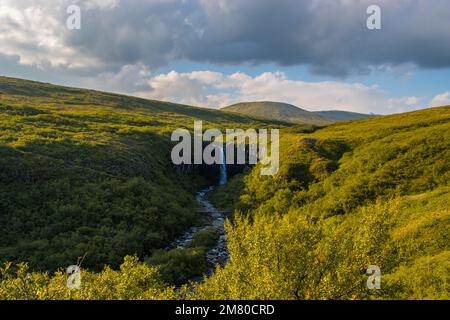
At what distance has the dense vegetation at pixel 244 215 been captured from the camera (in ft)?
53.3

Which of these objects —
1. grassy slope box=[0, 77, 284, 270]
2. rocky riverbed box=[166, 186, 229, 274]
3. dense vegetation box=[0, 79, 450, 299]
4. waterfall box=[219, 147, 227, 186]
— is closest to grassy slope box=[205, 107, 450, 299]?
dense vegetation box=[0, 79, 450, 299]

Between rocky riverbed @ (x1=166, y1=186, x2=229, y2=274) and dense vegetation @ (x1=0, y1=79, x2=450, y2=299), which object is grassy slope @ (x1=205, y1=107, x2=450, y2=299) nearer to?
dense vegetation @ (x1=0, y1=79, x2=450, y2=299)

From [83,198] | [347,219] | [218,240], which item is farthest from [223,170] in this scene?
[347,219]

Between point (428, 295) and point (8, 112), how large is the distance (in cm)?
8270

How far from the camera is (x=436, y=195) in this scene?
33062 mm

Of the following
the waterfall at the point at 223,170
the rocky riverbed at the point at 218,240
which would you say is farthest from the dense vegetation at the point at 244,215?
the waterfall at the point at 223,170

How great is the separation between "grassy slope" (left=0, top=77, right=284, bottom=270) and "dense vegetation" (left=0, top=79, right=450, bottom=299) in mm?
155

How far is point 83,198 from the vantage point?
3844 centimetres

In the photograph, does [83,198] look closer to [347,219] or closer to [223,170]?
[347,219]

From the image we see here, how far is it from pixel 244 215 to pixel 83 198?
758 inches

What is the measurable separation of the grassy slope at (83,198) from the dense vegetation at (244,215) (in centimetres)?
15

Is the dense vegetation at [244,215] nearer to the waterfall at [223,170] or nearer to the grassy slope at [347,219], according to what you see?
the grassy slope at [347,219]

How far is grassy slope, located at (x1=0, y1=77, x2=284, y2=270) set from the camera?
30828 millimetres
